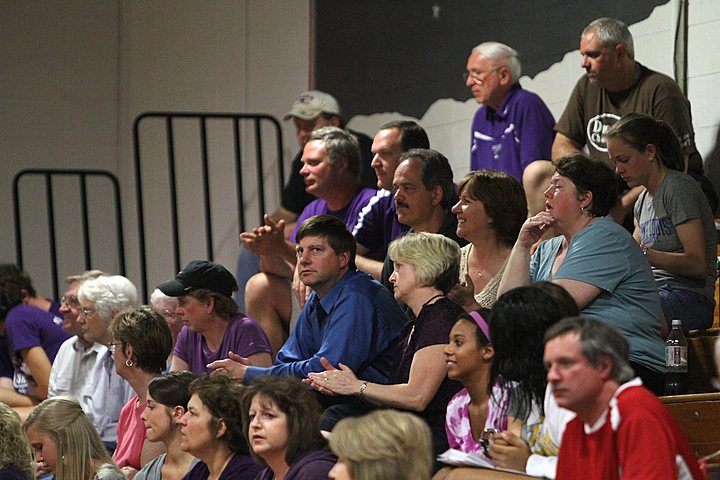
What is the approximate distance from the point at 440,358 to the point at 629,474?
1.34 metres

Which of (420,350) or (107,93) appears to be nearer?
(420,350)

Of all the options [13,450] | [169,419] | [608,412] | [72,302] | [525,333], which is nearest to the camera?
[608,412]

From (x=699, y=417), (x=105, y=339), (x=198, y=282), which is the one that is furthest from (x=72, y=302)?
(x=699, y=417)

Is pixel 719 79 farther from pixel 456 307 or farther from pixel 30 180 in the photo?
pixel 30 180

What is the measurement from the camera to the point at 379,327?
432 cm

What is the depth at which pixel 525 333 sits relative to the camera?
3215 mm

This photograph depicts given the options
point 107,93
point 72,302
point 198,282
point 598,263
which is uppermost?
point 107,93

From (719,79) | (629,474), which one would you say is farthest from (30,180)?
(629,474)

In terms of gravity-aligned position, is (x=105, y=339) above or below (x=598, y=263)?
below

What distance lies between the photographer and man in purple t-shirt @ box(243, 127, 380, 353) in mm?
5508

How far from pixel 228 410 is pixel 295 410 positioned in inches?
19.3

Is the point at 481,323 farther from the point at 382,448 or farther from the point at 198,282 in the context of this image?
the point at 198,282

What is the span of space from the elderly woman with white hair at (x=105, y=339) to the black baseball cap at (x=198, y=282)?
0.64m

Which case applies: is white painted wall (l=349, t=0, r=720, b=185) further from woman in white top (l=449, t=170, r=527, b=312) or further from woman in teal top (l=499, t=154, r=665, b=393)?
woman in teal top (l=499, t=154, r=665, b=393)
